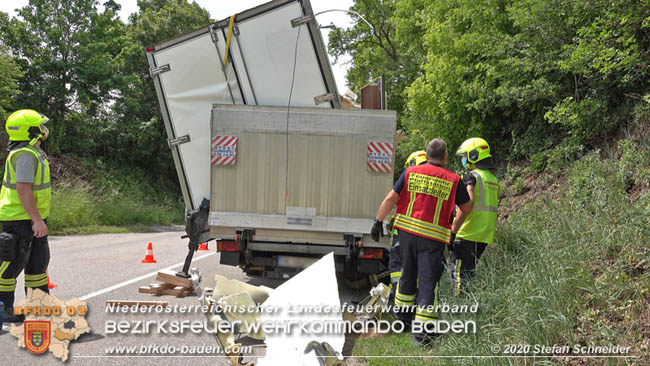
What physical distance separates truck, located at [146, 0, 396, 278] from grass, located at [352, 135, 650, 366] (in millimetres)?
1605

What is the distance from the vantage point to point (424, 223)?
15.4 feet

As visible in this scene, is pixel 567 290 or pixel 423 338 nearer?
pixel 567 290

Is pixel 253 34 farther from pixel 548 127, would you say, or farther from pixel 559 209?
pixel 548 127

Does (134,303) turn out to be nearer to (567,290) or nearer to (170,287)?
(170,287)

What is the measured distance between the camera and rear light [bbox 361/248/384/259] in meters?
6.06

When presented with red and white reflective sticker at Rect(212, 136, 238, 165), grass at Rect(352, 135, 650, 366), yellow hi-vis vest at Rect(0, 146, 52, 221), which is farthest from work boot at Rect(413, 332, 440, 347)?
yellow hi-vis vest at Rect(0, 146, 52, 221)

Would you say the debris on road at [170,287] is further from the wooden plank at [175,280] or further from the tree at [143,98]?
the tree at [143,98]

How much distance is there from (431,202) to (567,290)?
1.43 meters

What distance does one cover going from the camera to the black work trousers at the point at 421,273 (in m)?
4.53

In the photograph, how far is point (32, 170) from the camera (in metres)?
4.76

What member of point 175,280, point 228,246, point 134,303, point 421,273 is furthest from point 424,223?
point 175,280

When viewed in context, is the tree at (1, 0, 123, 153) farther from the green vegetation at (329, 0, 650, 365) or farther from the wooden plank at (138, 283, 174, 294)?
the wooden plank at (138, 283, 174, 294)

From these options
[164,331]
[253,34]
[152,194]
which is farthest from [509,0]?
[152,194]

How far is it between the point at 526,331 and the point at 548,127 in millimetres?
6621
